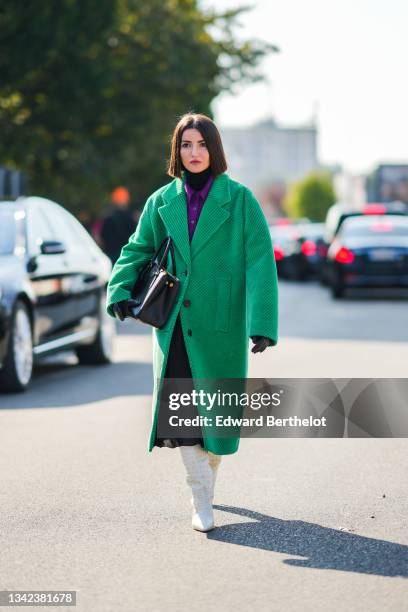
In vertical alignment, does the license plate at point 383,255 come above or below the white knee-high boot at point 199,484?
below

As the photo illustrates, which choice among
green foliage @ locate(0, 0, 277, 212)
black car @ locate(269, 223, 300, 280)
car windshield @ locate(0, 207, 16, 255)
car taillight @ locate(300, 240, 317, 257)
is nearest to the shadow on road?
car windshield @ locate(0, 207, 16, 255)

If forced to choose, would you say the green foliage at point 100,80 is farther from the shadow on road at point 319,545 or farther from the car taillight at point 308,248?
the shadow on road at point 319,545

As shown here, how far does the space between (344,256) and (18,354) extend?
13925 millimetres

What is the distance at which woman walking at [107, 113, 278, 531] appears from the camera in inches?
222

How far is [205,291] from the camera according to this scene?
566 cm

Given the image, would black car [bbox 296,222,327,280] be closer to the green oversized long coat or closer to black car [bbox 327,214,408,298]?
black car [bbox 327,214,408,298]

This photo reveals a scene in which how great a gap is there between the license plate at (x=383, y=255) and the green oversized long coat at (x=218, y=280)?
18.2 m

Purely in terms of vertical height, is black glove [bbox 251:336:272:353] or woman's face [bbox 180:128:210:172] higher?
woman's face [bbox 180:128:210:172]

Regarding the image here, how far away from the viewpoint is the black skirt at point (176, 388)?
5.65m

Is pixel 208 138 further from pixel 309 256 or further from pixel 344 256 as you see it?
pixel 309 256

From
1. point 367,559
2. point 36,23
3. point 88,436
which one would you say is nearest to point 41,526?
point 367,559

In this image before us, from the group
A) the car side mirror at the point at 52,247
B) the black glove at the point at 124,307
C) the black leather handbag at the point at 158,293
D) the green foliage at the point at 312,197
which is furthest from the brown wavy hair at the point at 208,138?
the green foliage at the point at 312,197

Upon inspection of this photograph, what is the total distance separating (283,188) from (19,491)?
184612 mm

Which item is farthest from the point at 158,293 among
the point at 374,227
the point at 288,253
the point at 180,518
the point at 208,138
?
the point at 288,253
